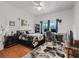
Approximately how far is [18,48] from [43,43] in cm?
106

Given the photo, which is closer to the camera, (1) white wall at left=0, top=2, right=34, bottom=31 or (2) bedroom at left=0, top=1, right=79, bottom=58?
(2) bedroom at left=0, top=1, right=79, bottom=58

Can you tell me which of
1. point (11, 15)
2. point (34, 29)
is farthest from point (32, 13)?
point (11, 15)

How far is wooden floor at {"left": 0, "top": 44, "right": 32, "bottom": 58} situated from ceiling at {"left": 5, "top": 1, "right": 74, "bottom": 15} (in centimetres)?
114

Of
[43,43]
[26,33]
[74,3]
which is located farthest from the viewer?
[43,43]

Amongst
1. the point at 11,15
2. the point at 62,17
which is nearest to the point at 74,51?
the point at 62,17

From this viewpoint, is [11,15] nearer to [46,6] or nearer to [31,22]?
[31,22]

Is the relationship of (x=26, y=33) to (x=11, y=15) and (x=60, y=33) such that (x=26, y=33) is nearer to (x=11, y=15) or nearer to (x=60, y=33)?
(x=11, y=15)

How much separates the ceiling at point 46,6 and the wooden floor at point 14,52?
1.14m

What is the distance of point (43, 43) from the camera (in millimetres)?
3033

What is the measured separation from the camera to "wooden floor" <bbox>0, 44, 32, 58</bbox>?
A: 2.16 meters

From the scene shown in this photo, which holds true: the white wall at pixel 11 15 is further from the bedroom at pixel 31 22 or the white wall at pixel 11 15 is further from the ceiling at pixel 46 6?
the ceiling at pixel 46 6

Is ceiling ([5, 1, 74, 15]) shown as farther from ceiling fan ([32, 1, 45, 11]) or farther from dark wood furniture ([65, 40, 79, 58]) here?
dark wood furniture ([65, 40, 79, 58])

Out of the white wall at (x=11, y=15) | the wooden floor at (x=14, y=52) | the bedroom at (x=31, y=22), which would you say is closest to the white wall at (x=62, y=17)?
the bedroom at (x=31, y=22)

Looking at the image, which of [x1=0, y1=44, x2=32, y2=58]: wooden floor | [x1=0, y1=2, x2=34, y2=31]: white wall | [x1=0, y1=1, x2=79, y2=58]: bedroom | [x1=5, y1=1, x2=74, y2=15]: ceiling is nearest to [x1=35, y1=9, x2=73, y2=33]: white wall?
[x1=0, y1=1, x2=79, y2=58]: bedroom
